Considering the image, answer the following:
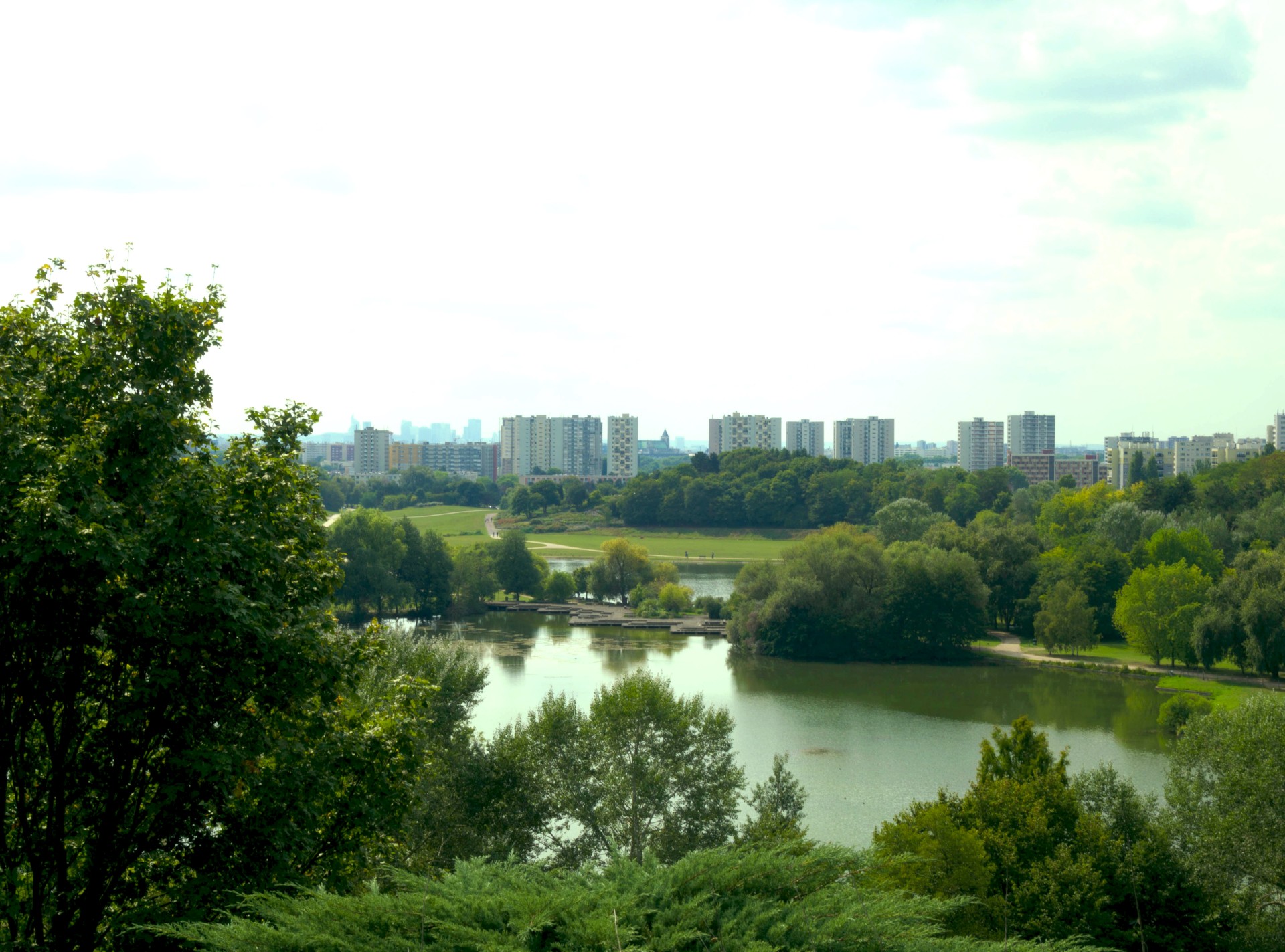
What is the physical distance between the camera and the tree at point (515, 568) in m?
42.2

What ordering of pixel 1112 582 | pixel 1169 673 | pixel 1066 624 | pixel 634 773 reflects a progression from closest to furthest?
pixel 634 773 < pixel 1169 673 < pixel 1066 624 < pixel 1112 582

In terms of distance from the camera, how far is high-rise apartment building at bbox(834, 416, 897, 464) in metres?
134

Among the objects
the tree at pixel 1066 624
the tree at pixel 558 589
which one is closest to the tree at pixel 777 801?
the tree at pixel 1066 624

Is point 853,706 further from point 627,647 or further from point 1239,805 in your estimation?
point 1239,805

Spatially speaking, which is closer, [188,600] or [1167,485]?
[188,600]

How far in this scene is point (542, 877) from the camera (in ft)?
16.4

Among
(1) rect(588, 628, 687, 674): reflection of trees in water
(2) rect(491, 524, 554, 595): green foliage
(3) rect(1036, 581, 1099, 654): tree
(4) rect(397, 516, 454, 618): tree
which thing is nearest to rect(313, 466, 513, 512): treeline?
(2) rect(491, 524, 554, 595): green foliage

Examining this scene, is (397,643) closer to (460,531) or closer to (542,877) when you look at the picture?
(542,877)

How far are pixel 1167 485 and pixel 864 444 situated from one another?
9000 centimetres

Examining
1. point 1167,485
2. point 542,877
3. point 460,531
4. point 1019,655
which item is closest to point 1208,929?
point 542,877

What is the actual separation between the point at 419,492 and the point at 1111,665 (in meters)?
62.6

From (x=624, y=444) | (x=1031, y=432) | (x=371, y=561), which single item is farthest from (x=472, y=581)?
(x=1031, y=432)

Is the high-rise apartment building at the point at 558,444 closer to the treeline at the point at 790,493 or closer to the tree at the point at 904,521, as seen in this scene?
the treeline at the point at 790,493

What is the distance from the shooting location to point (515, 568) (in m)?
42.2
